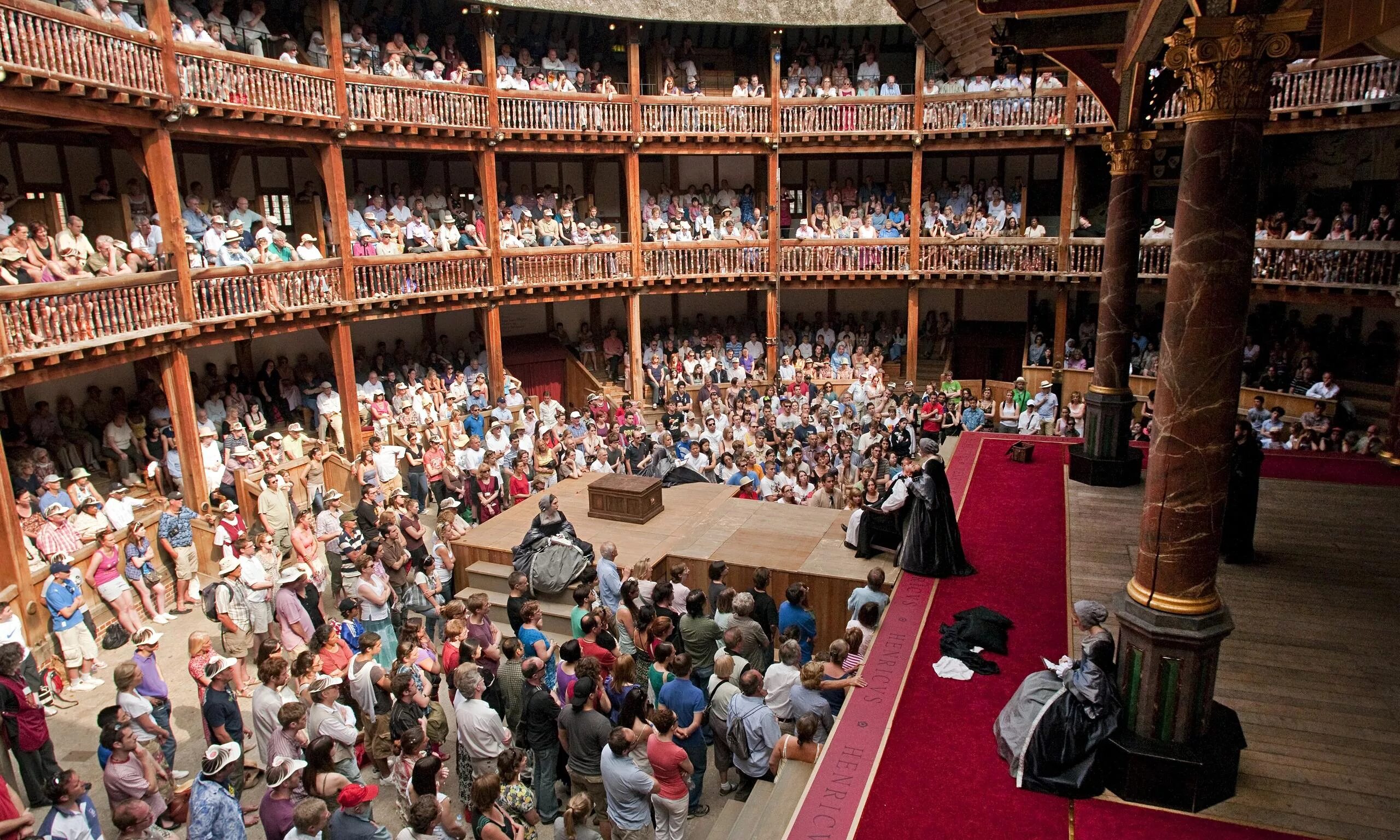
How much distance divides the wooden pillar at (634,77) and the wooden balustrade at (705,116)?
0.14m

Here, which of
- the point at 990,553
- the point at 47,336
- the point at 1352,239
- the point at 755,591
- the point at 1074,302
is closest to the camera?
the point at 755,591

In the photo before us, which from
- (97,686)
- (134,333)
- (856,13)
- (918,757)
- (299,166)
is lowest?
(97,686)

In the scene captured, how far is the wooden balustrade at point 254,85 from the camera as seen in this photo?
13.8 m

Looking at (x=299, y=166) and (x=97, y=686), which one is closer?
(x=97, y=686)

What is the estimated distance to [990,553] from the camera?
9.41 m

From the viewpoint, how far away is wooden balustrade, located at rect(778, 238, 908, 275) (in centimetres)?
2180

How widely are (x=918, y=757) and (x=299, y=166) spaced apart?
1819 centimetres

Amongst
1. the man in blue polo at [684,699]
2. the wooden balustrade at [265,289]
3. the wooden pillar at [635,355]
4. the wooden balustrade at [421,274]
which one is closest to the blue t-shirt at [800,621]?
the man in blue polo at [684,699]

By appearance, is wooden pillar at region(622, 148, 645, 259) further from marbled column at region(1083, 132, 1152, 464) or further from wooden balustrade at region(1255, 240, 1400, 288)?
marbled column at region(1083, 132, 1152, 464)

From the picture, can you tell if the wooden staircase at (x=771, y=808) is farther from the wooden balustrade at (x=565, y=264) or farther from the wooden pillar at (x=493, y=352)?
the wooden balustrade at (x=565, y=264)

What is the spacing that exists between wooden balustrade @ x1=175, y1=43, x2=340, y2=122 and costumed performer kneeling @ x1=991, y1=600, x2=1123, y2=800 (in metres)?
14.1

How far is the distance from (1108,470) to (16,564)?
12487mm

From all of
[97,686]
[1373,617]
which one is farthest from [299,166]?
[1373,617]

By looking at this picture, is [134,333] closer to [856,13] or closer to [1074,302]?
[856,13]
